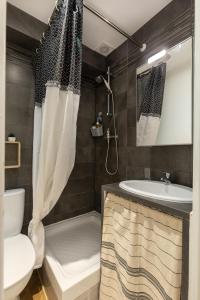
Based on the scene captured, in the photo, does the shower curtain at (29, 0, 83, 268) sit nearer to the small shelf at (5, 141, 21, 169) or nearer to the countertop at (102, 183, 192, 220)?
the small shelf at (5, 141, 21, 169)

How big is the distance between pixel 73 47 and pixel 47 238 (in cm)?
185

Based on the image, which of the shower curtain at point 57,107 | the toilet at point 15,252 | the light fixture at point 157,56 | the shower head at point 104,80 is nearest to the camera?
the toilet at point 15,252

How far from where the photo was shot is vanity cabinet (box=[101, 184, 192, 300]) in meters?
0.80

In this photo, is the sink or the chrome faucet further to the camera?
the chrome faucet

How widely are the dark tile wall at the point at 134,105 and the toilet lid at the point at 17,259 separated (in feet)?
3.53

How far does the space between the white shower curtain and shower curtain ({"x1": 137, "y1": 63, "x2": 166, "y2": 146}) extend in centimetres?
68

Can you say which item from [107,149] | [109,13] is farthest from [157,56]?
[107,149]

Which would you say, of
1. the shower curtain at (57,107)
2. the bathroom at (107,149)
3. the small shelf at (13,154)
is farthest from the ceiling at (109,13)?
the small shelf at (13,154)

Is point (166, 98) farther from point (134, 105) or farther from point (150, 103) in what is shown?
point (134, 105)

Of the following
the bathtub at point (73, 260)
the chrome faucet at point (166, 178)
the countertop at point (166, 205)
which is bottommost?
the bathtub at point (73, 260)

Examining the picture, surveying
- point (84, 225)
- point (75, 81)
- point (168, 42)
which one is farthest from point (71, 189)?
point (168, 42)

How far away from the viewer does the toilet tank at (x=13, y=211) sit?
4.89 feet

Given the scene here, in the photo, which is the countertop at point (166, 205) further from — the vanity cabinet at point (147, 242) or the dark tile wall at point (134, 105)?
the dark tile wall at point (134, 105)

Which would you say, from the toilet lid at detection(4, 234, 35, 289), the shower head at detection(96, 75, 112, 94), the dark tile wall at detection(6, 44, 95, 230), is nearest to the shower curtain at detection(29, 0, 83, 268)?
the toilet lid at detection(4, 234, 35, 289)
